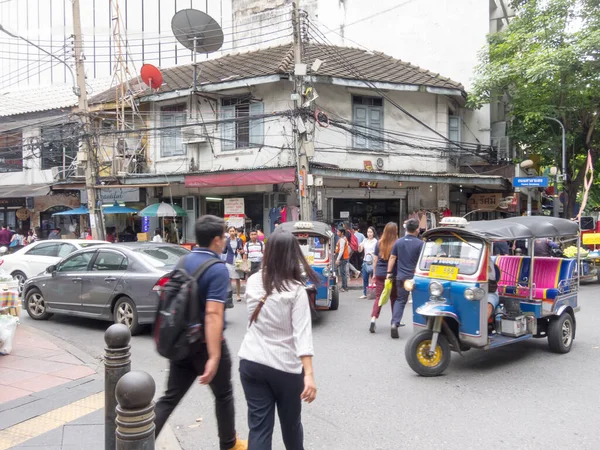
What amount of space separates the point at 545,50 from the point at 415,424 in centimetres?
1613

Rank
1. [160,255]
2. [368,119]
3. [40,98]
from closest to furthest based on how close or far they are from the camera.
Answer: [160,255] → [368,119] → [40,98]

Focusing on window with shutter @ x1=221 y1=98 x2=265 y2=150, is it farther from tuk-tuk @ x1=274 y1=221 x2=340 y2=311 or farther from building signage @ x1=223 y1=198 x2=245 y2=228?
tuk-tuk @ x1=274 y1=221 x2=340 y2=311

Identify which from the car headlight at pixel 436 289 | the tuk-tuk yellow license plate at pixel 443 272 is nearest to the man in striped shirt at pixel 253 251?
the tuk-tuk yellow license plate at pixel 443 272

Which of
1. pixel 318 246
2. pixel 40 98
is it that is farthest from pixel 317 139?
pixel 40 98

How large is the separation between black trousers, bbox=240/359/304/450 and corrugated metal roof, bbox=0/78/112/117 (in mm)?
22433

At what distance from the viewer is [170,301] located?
3324 millimetres

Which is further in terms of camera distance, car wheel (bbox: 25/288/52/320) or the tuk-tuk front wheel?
car wheel (bbox: 25/288/52/320)

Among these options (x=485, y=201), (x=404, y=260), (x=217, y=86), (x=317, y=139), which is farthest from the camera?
(x=485, y=201)

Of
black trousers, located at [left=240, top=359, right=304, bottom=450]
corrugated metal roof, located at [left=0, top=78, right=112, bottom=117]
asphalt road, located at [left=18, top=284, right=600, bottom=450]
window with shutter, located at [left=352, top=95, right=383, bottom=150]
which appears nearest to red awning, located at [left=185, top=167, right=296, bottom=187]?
window with shutter, located at [left=352, top=95, right=383, bottom=150]

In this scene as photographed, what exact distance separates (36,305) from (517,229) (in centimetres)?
846

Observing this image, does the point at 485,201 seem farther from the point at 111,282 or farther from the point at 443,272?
the point at 111,282

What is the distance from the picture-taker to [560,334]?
667 centimetres

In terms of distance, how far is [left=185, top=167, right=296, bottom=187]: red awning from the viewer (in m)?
14.6

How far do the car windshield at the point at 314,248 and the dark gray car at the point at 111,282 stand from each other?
2.51 meters
